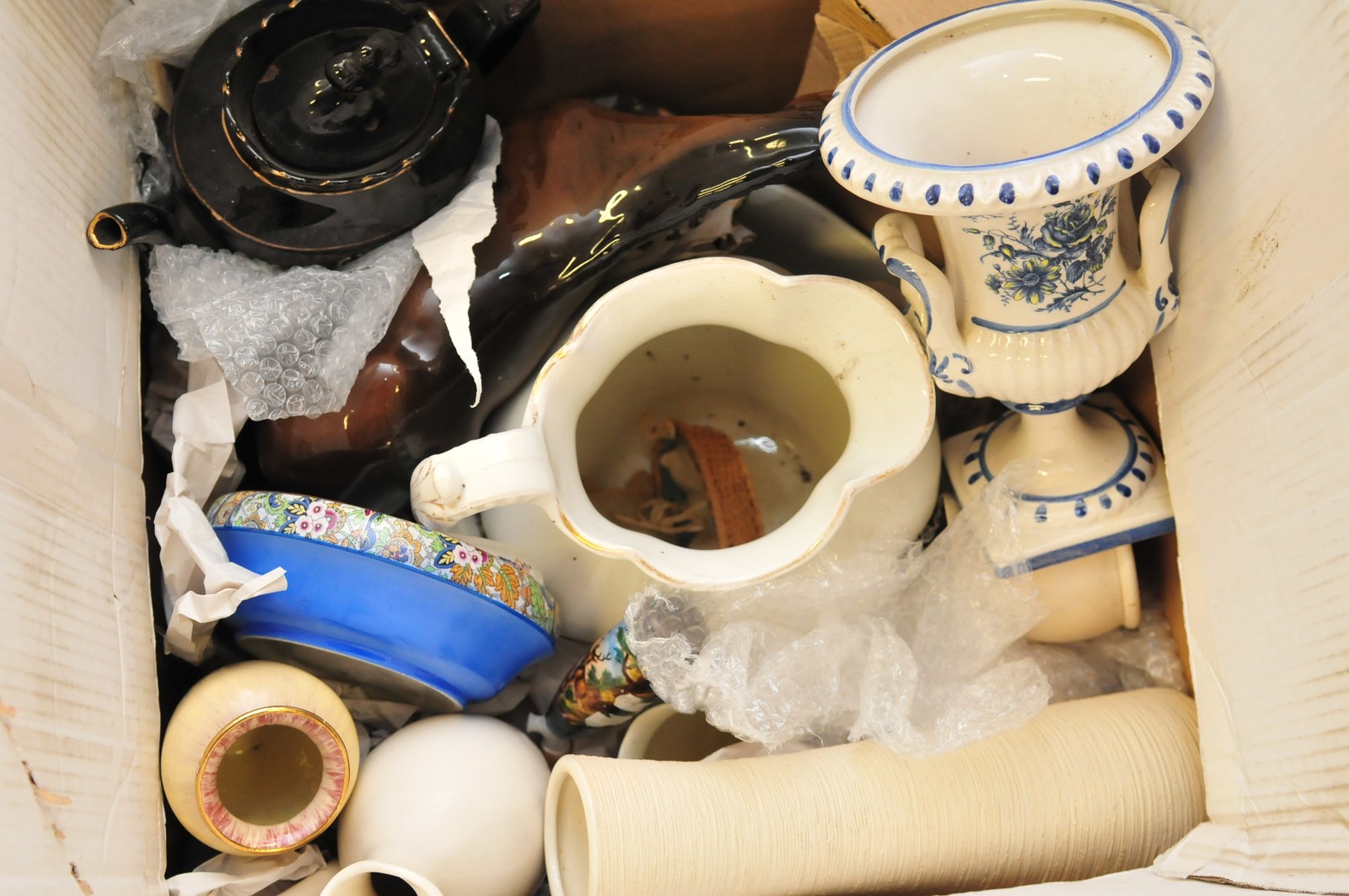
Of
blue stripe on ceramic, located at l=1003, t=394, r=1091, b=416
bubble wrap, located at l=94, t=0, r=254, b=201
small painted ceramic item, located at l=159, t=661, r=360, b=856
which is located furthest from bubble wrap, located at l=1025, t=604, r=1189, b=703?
bubble wrap, located at l=94, t=0, r=254, b=201

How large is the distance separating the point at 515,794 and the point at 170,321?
16.9 inches

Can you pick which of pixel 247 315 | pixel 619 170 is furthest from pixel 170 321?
pixel 619 170

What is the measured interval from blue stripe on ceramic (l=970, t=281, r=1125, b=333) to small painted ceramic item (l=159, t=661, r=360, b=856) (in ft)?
1.67

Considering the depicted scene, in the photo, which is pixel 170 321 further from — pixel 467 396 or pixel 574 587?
pixel 574 587

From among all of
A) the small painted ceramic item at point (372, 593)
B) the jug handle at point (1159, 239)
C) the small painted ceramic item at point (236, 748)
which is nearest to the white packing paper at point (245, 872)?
the small painted ceramic item at point (236, 748)

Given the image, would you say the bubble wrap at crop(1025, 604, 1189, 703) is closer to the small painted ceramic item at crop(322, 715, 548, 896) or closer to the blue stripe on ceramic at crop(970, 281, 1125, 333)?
the blue stripe on ceramic at crop(970, 281, 1125, 333)

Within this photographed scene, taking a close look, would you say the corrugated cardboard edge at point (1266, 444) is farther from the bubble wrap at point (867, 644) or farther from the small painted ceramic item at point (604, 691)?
the small painted ceramic item at point (604, 691)

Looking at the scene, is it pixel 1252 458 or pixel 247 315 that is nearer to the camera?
pixel 1252 458

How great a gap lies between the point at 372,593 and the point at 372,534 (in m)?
0.04

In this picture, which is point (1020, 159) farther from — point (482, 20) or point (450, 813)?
point (450, 813)

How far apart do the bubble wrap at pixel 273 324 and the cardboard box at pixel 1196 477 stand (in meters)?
0.04

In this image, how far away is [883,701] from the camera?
71cm

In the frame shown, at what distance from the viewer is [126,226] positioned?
0.71 metres

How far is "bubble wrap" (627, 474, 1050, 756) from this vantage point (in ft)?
2.36
